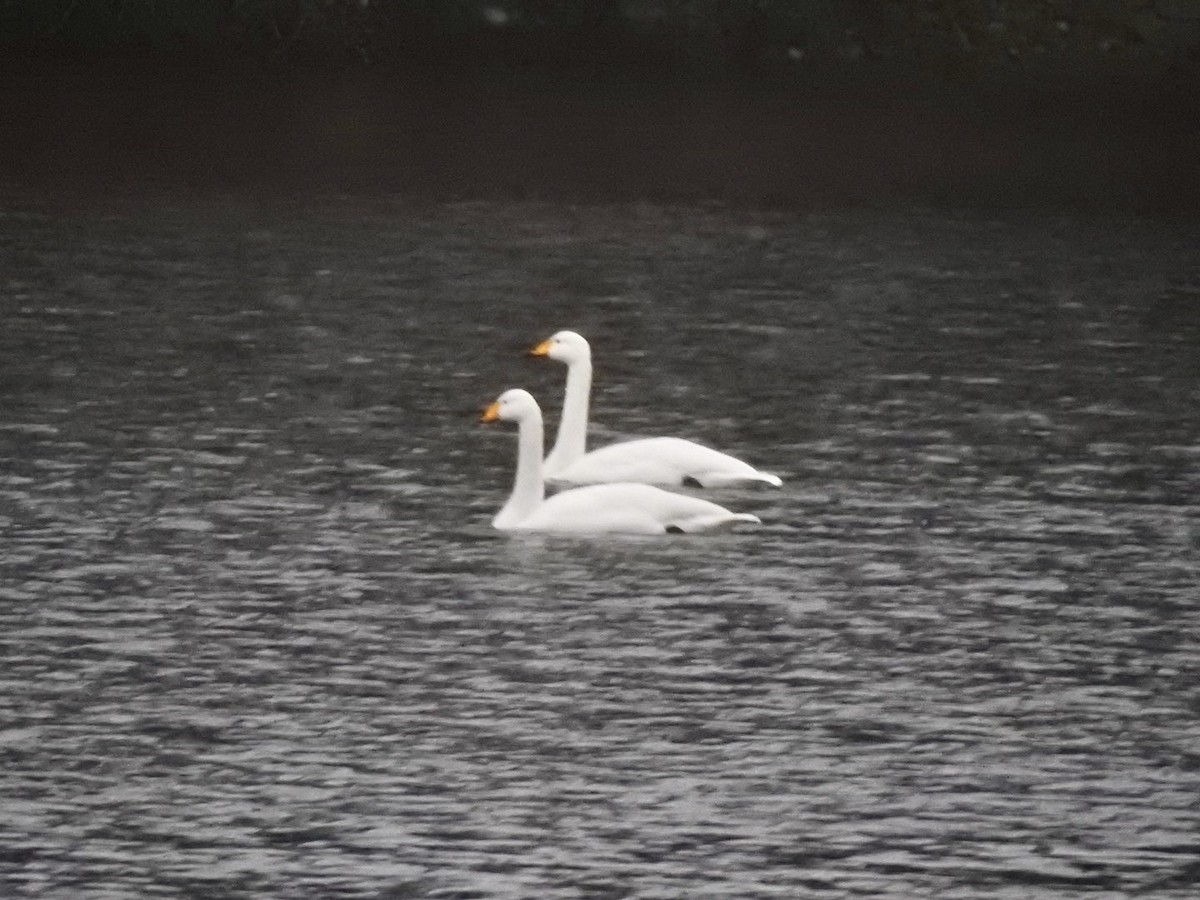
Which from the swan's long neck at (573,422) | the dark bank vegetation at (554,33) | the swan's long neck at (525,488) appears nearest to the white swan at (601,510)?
the swan's long neck at (525,488)

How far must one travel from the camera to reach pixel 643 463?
67.7 ft

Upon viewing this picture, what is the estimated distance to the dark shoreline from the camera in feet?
144

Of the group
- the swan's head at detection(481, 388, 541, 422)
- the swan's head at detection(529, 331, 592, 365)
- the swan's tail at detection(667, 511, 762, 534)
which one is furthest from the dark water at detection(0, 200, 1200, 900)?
the swan's head at detection(529, 331, 592, 365)

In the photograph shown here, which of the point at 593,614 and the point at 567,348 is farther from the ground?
the point at 567,348

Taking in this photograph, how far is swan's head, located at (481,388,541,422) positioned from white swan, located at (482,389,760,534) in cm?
39

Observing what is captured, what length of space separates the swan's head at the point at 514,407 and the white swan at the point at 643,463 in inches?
39.1

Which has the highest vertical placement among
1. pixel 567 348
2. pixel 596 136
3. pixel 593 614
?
pixel 596 136

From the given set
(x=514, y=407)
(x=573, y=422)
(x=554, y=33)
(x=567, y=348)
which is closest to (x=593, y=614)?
(x=514, y=407)

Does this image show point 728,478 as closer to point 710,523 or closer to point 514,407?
point 710,523

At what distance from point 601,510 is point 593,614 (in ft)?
7.55

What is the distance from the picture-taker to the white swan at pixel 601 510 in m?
19.1

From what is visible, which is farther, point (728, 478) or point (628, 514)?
point (728, 478)

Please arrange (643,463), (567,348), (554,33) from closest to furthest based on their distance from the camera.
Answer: (643,463) → (567,348) → (554,33)

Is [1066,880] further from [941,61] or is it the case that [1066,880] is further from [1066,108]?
[1066,108]
